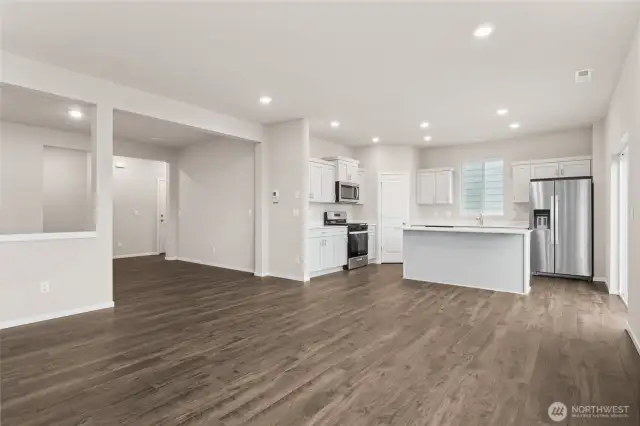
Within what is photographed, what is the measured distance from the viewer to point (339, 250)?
7.05 metres

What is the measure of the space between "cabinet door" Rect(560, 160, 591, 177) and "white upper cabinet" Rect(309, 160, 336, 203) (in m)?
4.36

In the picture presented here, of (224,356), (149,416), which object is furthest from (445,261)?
(149,416)

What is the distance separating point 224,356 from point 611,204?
5929 mm

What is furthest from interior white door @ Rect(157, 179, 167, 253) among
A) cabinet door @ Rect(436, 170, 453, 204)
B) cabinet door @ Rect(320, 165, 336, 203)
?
cabinet door @ Rect(436, 170, 453, 204)

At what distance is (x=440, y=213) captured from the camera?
27.8 ft

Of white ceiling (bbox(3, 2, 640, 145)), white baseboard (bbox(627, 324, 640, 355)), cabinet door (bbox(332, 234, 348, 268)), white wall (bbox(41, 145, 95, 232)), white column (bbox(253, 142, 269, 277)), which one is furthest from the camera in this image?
white wall (bbox(41, 145, 95, 232))

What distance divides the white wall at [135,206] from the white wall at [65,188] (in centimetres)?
137

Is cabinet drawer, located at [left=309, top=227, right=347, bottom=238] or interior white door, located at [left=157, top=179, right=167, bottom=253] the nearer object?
cabinet drawer, located at [left=309, top=227, right=347, bottom=238]

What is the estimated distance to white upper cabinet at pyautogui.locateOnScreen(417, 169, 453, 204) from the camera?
8.12 m

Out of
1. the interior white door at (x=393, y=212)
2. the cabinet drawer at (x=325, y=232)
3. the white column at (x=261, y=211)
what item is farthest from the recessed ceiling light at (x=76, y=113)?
the interior white door at (x=393, y=212)

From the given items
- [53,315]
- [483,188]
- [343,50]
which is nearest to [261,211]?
[53,315]

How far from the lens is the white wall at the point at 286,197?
6090 millimetres

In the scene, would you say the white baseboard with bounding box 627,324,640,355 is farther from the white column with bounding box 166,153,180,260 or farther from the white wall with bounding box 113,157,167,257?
the white wall with bounding box 113,157,167,257

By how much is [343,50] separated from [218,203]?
→ 5049 mm
